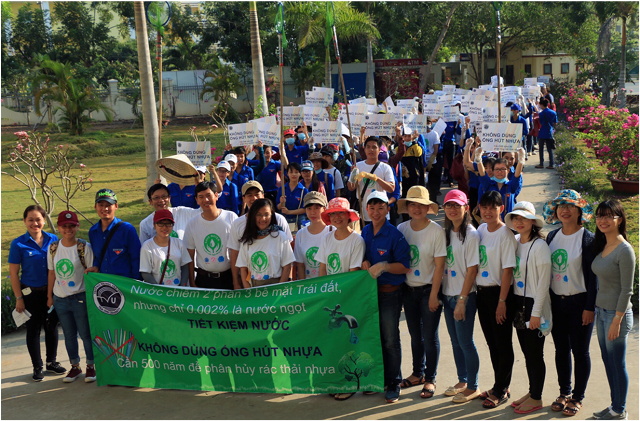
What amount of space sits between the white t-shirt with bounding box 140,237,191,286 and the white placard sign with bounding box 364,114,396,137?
582 cm

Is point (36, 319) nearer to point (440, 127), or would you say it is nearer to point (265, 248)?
point (265, 248)

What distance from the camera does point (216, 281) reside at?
6.06m

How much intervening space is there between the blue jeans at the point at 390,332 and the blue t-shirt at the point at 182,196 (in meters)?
3.40

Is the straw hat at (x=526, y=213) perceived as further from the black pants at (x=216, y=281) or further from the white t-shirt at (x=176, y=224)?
the white t-shirt at (x=176, y=224)

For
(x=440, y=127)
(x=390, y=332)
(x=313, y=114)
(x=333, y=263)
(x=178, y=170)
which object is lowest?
(x=390, y=332)

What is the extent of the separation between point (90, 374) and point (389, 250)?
3098 millimetres

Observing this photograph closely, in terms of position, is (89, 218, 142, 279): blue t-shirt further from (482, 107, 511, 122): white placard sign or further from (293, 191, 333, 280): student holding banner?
(482, 107, 511, 122): white placard sign

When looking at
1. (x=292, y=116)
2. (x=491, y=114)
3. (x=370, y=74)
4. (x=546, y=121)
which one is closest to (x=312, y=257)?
(x=491, y=114)

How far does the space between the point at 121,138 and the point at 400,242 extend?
25.9m

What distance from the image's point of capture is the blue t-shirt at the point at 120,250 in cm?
577

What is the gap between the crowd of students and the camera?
4.80 meters

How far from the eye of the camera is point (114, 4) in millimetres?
42656

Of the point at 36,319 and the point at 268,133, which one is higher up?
the point at 268,133

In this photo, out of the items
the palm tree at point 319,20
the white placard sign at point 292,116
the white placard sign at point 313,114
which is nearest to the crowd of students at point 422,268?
the white placard sign at point 313,114
